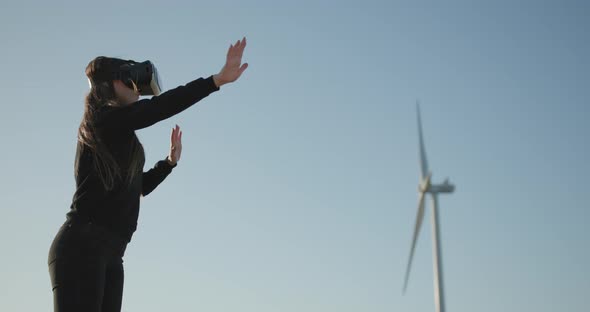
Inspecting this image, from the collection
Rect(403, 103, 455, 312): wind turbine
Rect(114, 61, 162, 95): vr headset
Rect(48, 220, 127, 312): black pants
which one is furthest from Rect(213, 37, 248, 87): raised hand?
Rect(403, 103, 455, 312): wind turbine

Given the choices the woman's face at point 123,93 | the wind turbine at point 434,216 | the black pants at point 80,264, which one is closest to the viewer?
the black pants at point 80,264

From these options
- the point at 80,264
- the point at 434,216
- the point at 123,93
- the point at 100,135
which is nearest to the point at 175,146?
the point at 123,93

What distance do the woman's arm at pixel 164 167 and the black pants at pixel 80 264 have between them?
134 cm

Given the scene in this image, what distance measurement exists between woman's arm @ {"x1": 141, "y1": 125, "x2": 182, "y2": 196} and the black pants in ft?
4.40

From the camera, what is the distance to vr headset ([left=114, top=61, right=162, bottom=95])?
575 centimetres

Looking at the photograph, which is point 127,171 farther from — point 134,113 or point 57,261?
point 57,261

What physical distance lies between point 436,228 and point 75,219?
1132 inches

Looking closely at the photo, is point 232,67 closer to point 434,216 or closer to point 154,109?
point 154,109

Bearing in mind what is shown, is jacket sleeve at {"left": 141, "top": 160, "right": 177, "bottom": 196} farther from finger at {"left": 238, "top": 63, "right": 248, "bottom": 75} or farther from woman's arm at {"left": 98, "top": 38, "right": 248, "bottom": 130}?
finger at {"left": 238, "top": 63, "right": 248, "bottom": 75}

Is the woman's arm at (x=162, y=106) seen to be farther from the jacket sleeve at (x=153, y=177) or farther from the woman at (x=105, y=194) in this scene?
the jacket sleeve at (x=153, y=177)

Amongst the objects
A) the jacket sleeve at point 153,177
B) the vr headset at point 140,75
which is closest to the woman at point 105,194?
the vr headset at point 140,75

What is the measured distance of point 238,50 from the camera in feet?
18.1

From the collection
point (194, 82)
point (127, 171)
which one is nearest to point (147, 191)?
point (127, 171)

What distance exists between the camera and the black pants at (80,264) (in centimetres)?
488
